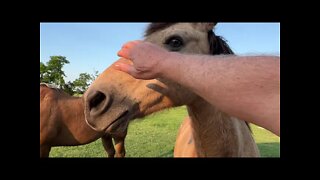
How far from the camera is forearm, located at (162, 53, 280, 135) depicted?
2.72 feet

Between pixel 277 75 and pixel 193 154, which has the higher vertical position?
pixel 277 75

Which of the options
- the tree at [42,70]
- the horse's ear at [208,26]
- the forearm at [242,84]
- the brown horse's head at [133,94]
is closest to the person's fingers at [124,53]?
the forearm at [242,84]

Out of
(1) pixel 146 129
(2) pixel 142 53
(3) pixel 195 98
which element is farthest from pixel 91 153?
(2) pixel 142 53

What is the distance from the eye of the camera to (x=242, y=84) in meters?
0.85

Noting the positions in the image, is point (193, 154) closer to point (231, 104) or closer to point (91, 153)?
point (231, 104)

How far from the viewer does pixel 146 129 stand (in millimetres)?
11000

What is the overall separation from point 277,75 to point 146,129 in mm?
10331

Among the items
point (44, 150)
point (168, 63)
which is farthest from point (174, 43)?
Result: point (44, 150)

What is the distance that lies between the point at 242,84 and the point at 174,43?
3.44 feet

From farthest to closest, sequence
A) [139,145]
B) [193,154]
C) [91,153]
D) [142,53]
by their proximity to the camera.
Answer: [139,145] → [91,153] → [193,154] → [142,53]

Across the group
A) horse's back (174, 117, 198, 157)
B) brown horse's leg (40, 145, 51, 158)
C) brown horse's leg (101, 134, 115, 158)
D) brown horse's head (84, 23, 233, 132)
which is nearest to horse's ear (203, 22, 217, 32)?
brown horse's head (84, 23, 233, 132)

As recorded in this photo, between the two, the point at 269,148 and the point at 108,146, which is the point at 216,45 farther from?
the point at 269,148

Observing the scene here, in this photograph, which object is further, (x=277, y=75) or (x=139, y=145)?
(x=139, y=145)

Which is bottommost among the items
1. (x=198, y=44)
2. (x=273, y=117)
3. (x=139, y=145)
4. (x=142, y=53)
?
(x=139, y=145)
